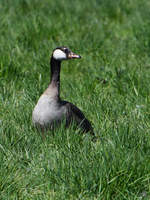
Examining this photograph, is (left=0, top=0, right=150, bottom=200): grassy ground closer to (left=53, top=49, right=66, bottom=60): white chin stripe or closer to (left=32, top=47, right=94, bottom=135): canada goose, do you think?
(left=32, top=47, right=94, bottom=135): canada goose

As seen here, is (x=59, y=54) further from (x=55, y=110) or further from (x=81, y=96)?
(x=81, y=96)

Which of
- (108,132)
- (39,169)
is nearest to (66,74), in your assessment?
(108,132)

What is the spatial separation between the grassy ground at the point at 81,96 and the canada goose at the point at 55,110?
12cm

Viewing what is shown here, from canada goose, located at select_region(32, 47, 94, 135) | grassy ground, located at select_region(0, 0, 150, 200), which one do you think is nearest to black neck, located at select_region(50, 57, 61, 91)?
canada goose, located at select_region(32, 47, 94, 135)

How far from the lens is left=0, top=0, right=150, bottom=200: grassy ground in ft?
10.8

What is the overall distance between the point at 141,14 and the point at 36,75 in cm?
299

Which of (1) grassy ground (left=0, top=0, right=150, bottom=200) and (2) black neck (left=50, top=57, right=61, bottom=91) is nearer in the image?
(1) grassy ground (left=0, top=0, right=150, bottom=200)

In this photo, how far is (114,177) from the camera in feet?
10.6

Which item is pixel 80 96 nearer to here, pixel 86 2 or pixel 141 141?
pixel 141 141

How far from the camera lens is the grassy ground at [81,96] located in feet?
10.8

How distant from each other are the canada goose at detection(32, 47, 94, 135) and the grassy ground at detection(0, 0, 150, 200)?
119 millimetres

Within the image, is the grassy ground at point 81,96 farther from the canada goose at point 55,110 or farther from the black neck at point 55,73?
the black neck at point 55,73

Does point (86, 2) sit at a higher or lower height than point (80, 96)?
higher

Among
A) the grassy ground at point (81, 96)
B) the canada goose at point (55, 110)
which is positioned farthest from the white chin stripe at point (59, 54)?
the grassy ground at point (81, 96)
